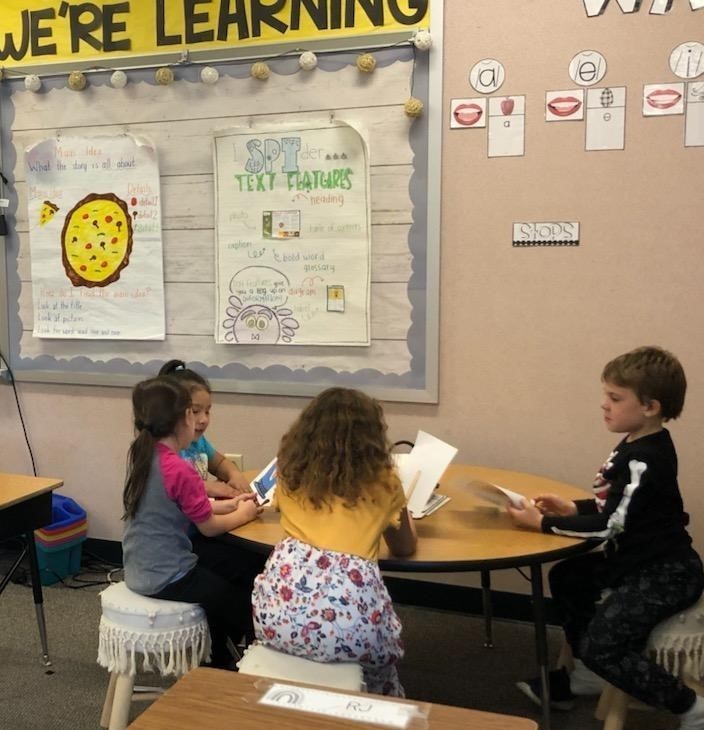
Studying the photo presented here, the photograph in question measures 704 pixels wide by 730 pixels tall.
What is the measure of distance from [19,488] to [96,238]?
1.28 meters

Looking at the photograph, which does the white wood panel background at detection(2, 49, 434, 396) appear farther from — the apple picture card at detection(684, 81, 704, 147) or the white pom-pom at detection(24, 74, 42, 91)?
the apple picture card at detection(684, 81, 704, 147)

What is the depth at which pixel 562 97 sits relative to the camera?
8.32 feet

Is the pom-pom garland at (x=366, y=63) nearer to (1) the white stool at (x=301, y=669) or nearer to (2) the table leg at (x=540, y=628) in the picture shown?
(2) the table leg at (x=540, y=628)

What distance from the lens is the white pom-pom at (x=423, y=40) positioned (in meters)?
2.61

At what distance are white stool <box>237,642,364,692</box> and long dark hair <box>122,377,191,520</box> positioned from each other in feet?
1.77

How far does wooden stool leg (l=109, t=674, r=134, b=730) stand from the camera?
1.82 metres

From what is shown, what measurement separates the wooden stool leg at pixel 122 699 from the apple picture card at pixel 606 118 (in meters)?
2.11

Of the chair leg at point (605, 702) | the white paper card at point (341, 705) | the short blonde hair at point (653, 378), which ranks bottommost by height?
the chair leg at point (605, 702)

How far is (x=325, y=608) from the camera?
5.13ft

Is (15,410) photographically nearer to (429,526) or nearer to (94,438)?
(94,438)

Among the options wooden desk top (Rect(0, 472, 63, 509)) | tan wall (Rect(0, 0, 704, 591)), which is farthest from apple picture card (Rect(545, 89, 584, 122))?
wooden desk top (Rect(0, 472, 63, 509))

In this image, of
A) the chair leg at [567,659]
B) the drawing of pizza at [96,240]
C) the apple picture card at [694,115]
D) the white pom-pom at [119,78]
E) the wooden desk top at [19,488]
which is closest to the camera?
the wooden desk top at [19,488]

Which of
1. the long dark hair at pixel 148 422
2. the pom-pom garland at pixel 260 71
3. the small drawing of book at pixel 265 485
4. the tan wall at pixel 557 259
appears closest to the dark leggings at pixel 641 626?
the tan wall at pixel 557 259

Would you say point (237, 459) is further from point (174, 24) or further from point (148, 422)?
point (174, 24)
